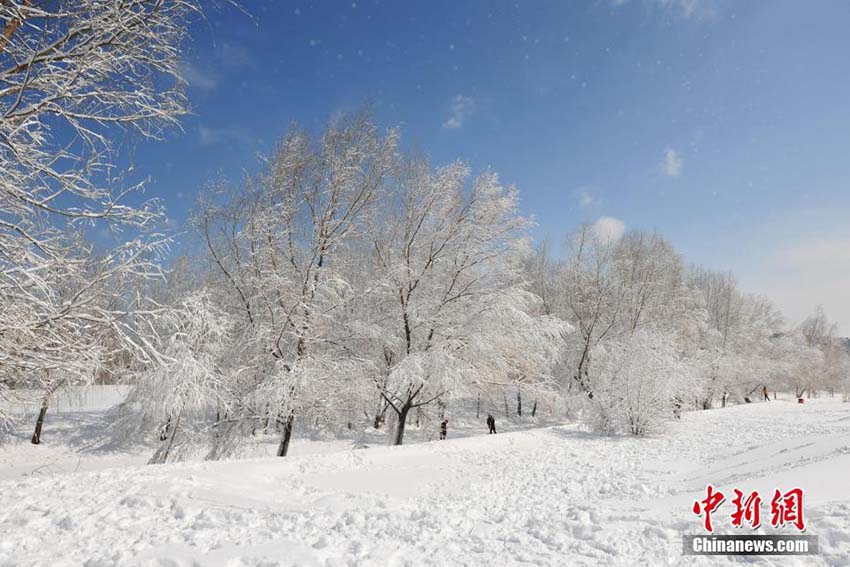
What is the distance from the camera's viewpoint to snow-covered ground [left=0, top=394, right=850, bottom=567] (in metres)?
4.50

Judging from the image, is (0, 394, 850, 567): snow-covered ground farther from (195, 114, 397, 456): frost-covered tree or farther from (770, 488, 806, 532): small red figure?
(195, 114, 397, 456): frost-covered tree

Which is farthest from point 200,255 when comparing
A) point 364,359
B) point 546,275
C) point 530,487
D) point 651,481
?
point 546,275

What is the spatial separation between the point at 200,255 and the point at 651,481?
1336cm

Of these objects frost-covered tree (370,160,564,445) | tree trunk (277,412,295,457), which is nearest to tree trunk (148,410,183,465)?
tree trunk (277,412,295,457)

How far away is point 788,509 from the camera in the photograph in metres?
4.66

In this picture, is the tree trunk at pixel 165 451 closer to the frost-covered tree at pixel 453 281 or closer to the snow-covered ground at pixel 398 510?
the snow-covered ground at pixel 398 510

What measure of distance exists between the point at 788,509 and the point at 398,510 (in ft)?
15.8

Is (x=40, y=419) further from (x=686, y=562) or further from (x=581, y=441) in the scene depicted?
(x=686, y=562)

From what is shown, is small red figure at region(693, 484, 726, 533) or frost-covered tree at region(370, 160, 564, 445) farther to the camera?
frost-covered tree at region(370, 160, 564, 445)

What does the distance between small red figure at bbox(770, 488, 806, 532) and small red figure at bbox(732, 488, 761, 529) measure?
0.41 ft

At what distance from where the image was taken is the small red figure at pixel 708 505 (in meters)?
4.80

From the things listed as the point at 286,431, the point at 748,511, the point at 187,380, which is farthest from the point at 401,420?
the point at 748,511

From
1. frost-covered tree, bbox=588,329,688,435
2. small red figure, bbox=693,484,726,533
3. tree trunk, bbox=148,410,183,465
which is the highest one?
frost-covered tree, bbox=588,329,688,435

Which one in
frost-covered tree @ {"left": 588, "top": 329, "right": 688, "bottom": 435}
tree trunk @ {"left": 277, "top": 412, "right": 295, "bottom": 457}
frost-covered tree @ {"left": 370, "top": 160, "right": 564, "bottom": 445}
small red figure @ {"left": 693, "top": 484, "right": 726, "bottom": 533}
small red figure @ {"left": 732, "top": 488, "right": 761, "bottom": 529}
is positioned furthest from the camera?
frost-covered tree @ {"left": 588, "top": 329, "right": 688, "bottom": 435}
